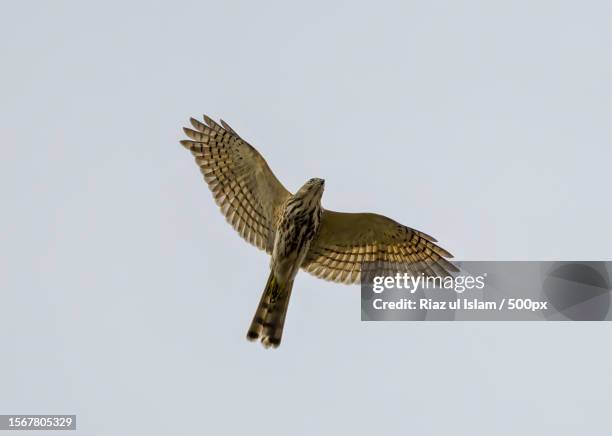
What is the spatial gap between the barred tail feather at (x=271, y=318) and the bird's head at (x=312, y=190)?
1.32 metres

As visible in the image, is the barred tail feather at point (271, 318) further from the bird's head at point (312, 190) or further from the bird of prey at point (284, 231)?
the bird's head at point (312, 190)

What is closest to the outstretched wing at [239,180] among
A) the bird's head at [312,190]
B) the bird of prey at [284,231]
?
the bird of prey at [284,231]

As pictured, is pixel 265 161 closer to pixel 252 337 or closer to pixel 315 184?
pixel 315 184

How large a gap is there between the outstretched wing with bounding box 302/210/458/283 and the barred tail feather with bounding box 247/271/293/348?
0.70m

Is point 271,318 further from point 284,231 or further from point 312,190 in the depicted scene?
point 312,190

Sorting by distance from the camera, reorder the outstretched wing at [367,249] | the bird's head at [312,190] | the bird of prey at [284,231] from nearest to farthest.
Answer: the bird's head at [312,190] → the bird of prey at [284,231] → the outstretched wing at [367,249]

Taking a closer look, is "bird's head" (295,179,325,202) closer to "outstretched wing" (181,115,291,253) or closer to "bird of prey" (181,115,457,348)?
"bird of prey" (181,115,457,348)

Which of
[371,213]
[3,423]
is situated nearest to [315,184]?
[371,213]

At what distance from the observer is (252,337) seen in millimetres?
19109

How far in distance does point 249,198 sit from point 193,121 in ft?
4.49

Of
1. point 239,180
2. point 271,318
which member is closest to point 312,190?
point 239,180

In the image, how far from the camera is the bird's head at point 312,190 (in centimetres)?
1855

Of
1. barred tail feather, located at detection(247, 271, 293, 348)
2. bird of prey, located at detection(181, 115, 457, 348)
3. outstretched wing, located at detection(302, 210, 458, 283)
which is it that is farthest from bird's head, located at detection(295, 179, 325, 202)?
barred tail feather, located at detection(247, 271, 293, 348)

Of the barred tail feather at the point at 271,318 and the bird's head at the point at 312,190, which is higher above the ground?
the bird's head at the point at 312,190
